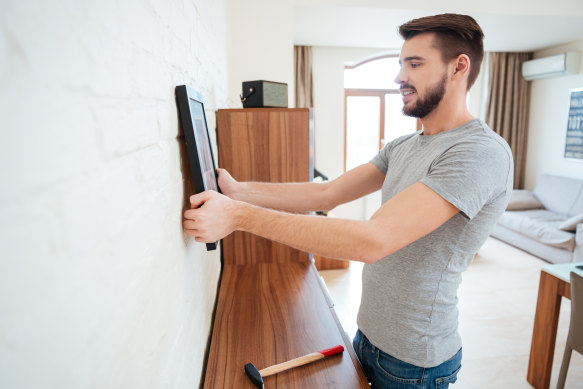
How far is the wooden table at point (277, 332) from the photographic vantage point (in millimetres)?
991

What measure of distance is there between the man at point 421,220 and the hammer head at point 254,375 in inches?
15.7

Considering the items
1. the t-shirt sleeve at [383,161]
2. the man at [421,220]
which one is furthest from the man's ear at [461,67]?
the t-shirt sleeve at [383,161]

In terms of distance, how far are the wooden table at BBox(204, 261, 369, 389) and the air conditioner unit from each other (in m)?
5.40

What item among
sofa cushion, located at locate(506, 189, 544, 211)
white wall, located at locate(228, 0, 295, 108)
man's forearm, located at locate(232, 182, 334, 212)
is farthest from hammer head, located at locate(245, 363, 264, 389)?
sofa cushion, located at locate(506, 189, 544, 211)

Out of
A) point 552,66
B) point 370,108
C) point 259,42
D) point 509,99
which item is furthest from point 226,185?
point 509,99

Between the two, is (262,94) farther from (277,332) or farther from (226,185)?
(277,332)

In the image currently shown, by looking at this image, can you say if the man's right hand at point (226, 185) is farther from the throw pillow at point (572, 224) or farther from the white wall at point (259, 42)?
the throw pillow at point (572, 224)

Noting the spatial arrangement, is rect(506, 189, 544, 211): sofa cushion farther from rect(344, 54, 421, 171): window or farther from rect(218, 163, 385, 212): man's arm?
rect(218, 163, 385, 212): man's arm

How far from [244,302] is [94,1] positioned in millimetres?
1231

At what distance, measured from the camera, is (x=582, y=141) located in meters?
4.75

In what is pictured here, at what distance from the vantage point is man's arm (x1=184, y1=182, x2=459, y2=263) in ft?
2.80

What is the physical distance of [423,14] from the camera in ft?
11.1

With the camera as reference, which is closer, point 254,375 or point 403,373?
point 254,375

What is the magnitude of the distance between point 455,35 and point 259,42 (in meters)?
2.08
